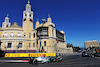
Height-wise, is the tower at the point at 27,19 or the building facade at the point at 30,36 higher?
the tower at the point at 27,19

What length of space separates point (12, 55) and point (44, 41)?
1676 cm

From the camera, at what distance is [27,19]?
1693 inches

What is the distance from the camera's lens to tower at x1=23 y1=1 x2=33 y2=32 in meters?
42.4

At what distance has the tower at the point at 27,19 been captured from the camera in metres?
42.4

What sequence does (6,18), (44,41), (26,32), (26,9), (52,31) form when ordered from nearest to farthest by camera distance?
(44,41) → (52,31) → (26,32) → (26,9) → (6,18)

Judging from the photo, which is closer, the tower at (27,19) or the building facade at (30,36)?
the building facade at (30,36)

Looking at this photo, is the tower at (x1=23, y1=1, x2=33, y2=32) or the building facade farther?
the tower at (x1=23, y1=1, x2=33, y2=32)

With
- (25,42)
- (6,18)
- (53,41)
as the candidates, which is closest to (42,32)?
(53,41)

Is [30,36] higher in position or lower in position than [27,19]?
lower

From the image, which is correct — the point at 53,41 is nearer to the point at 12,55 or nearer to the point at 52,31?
the point at 52,31

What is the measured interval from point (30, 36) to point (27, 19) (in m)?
9.63

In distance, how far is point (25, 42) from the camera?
38.3 meters

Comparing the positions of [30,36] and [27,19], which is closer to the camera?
[30,36]

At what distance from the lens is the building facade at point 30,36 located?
34897 mm
